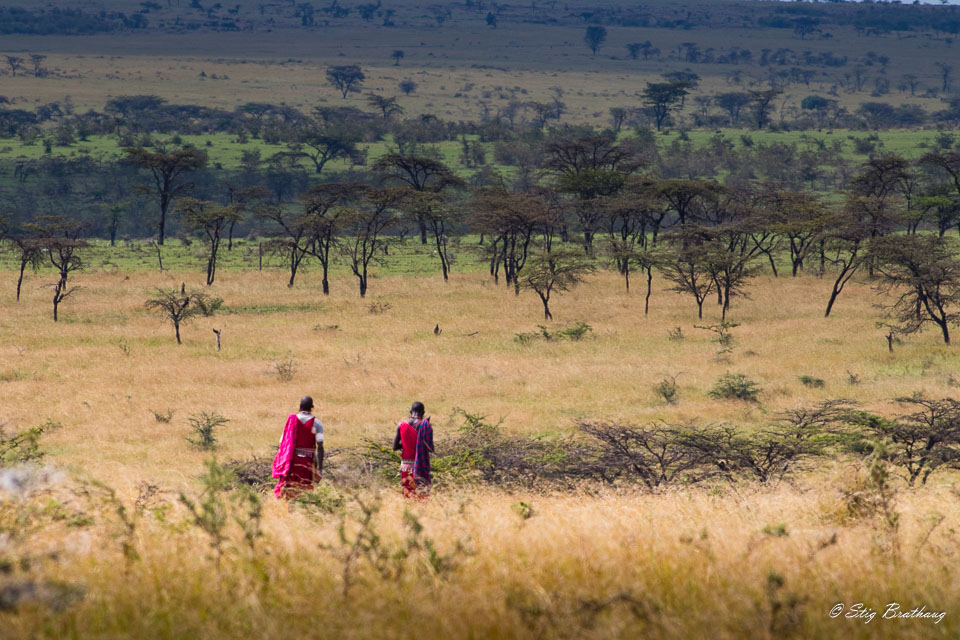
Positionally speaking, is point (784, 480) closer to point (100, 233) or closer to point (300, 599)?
point (300, 599)

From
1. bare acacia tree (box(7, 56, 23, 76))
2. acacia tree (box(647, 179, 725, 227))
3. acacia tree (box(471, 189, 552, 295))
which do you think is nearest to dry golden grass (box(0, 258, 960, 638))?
acacia tree (box(471, 189, 552, 295))

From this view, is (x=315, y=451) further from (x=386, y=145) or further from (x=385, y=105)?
(x=385, y=105)

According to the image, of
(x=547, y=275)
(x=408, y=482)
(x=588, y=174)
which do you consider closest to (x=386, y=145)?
(x=588, y=174)

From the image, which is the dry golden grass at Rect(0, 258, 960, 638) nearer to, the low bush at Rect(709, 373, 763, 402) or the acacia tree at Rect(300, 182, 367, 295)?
the low bush at Rect(709, 373, 763, 402)

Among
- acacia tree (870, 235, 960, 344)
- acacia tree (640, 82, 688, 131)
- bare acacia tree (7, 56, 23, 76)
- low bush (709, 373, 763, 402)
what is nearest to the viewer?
low bush (709, 373, 763, 402)

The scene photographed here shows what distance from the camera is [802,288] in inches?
1391

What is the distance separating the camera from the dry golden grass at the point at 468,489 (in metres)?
3.37

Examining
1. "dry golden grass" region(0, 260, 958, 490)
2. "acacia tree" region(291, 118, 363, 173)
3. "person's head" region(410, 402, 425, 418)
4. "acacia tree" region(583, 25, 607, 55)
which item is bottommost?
"dry golden grass" region(0, 260, 958, 490)

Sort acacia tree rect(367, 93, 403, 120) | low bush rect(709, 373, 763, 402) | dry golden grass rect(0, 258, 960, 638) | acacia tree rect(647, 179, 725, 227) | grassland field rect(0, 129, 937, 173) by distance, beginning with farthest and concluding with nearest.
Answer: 1. acacia tree rect(367, 93, 403, 120)
2. grassland field rect(0, 129, 937, 173)
3. acacia tree rect(647, 179, 725, 227)
4. low bush rect(709, 373, 763, 402)
5. dry golden grass rect(0, 258, 960, 638)

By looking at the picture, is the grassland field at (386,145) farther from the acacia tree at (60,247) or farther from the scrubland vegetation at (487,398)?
the acacia tree at (60,247)

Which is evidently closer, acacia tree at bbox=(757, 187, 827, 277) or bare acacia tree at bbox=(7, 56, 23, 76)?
acacia tree at bbox=(757, 187, 827, 277)

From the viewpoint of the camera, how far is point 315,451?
8062 millimetres

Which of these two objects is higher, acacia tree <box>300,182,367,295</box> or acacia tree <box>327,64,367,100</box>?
acacia tree <box>327,64,367,100</box>

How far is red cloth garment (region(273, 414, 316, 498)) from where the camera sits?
786cm
